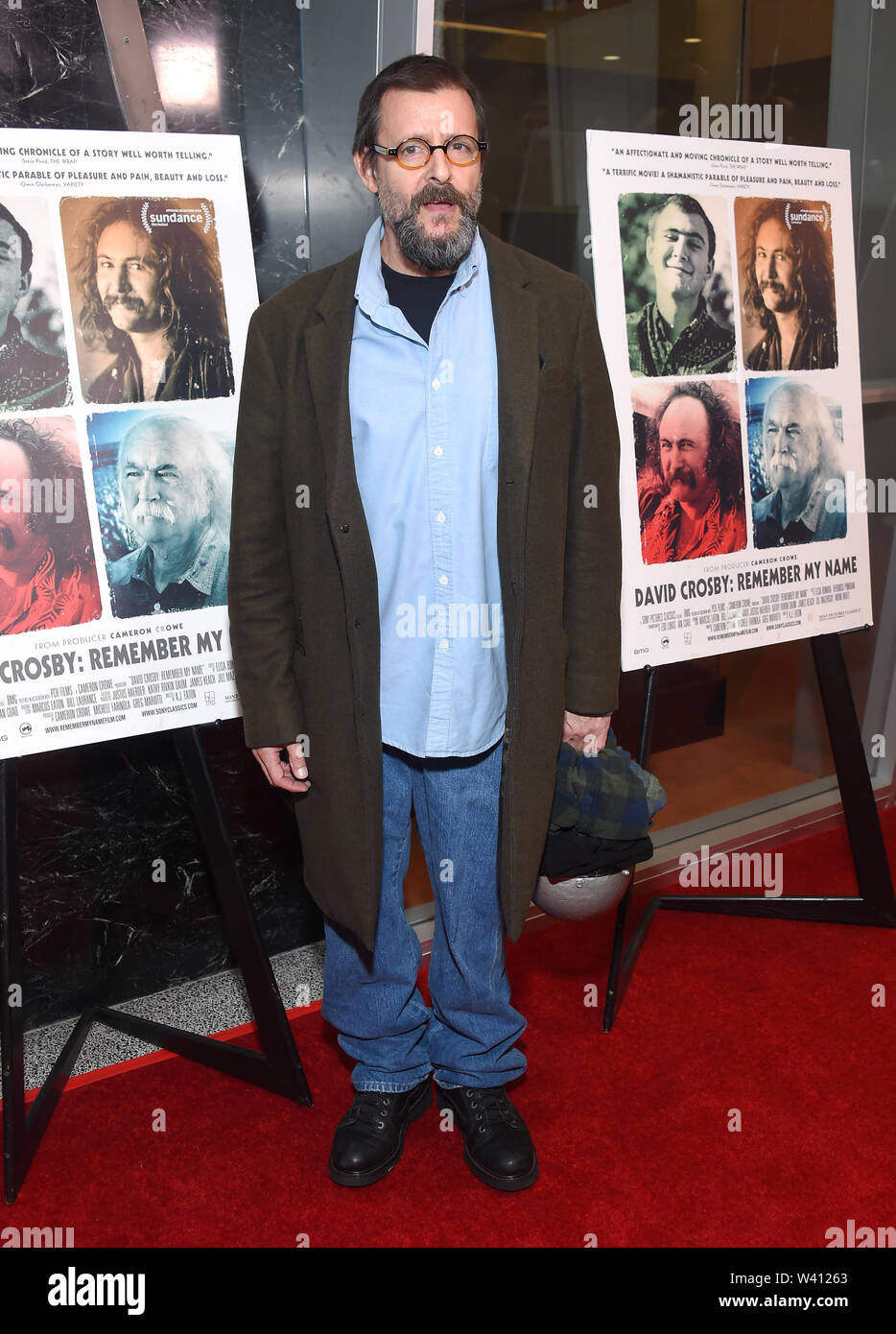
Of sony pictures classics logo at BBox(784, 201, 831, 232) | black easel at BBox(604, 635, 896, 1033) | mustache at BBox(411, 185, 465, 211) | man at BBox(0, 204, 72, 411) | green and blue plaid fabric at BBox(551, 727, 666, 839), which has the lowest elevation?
black easel at BBox(604, 635, 896, 1033)

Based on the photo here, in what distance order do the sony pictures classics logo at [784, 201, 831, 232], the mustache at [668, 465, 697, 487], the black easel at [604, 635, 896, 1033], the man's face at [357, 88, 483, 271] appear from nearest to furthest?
the man's face at [357, 88, 483, 271] → the mustache at [668, 465, 697, 487] → the sony pictures classics logo at [784, 201, 831, 232] → the black easel at [604, 635, 896, 1033]

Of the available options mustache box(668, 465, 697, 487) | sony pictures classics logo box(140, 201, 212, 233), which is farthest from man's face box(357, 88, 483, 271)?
mustache box(668, 465, 697, 487)

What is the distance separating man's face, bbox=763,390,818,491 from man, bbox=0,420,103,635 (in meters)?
1.50

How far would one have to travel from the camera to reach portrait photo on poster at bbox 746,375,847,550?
8.07 feet

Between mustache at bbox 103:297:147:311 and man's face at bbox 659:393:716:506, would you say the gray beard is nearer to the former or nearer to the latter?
mustache at bbox 103:297:147:311

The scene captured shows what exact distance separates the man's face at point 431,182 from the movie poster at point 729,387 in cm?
54

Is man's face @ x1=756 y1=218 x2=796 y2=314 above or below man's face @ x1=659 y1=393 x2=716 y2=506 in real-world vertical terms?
above

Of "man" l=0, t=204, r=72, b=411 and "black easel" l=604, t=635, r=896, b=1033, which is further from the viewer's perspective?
"black easel" l=604, t=635, r=896, b=1033

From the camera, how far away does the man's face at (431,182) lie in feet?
5.38

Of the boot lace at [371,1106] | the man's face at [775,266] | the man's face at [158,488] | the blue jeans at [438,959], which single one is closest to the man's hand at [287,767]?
the blue jeans at [438,959]

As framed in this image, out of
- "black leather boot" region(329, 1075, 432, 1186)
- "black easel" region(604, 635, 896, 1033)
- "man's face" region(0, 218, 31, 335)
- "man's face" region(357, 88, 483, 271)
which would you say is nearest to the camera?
"man's face" region(357, 88, 483, 271)

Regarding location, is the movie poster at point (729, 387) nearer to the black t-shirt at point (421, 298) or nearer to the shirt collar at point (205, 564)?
the black t-shirt at point (421, 298)

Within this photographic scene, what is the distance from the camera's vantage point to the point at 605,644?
6.20ft
